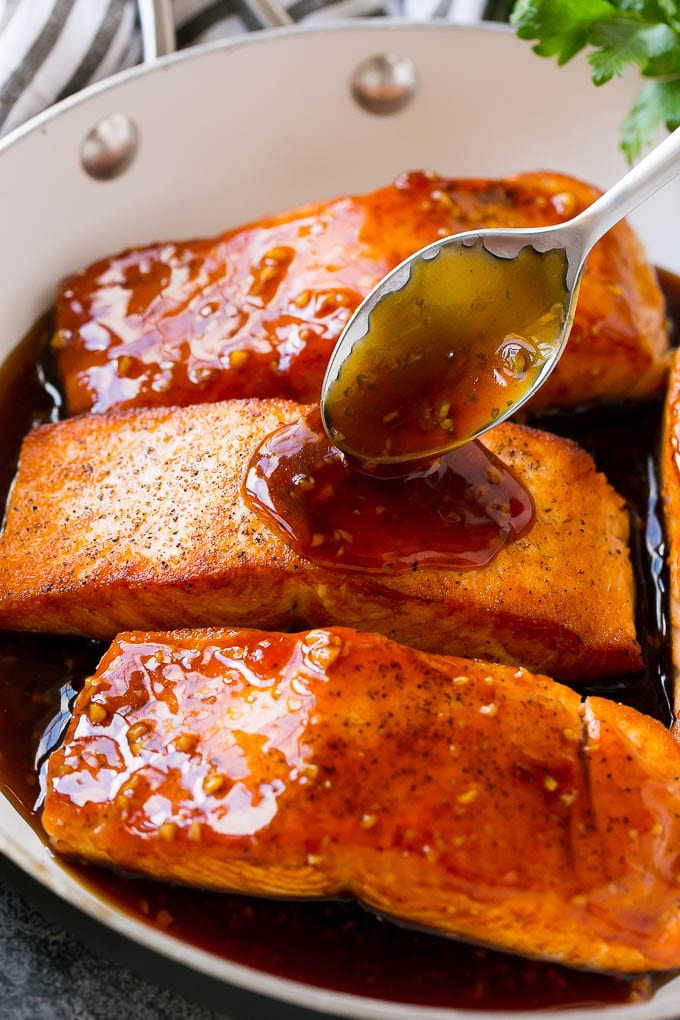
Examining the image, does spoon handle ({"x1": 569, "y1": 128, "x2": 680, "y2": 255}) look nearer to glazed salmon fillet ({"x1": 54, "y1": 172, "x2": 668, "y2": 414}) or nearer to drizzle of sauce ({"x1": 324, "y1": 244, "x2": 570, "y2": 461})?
drizzle of sauce ({"x1": 324, "y1": 244, "x2": 570, "y2": 461})

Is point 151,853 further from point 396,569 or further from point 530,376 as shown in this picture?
point 530,376

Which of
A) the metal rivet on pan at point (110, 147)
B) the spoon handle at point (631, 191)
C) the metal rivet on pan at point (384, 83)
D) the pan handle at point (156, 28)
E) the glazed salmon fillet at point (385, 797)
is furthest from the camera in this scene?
the metal rivet on pan at point (384, 83)

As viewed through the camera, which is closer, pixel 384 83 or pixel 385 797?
pixel 385 797

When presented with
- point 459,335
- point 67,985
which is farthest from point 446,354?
point 67,985

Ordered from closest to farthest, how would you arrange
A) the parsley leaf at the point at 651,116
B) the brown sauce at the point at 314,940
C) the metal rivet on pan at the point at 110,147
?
the brown sauce at the point at 314,940 < the parsley leaf at the point at 651,116 < the metal rivet on pan at the point at 110,147

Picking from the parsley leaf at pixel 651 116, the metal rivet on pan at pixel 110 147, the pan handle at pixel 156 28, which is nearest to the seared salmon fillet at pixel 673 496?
the parsley leaf at pixel 651 116

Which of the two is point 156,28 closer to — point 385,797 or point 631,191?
point 631,191

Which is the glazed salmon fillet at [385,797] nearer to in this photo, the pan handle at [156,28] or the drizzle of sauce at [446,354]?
the drizzle of sauce at [446,354]
